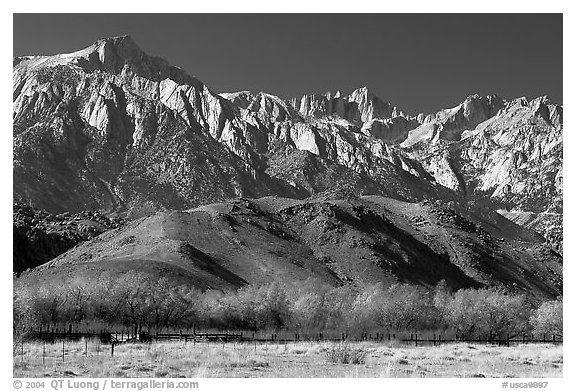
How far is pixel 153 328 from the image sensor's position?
9100 centimetres

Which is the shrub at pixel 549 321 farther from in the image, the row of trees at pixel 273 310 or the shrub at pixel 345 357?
the shrub at pixel 345 357

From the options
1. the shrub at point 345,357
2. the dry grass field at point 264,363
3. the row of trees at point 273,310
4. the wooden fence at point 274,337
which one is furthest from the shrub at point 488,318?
the shrub at point 345,357

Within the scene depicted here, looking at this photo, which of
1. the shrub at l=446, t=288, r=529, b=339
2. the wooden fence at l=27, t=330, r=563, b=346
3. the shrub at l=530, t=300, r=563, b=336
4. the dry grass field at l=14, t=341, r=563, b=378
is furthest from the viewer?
the shrub at l=446, t=288, r=529, b=339

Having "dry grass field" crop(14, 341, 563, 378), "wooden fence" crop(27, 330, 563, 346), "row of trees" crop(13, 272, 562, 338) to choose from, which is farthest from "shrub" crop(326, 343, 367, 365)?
"row of trees" crop(13, 272, 562, 338)

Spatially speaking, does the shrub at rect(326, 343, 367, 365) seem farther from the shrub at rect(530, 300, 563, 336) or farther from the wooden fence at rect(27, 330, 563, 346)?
the shrub at rect(530, 300, 563, 336)

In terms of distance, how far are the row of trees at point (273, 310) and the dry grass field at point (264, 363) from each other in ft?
100

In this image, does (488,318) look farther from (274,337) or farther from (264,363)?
(264,363)

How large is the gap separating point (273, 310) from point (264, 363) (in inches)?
2200

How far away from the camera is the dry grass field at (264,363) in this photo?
38900mm

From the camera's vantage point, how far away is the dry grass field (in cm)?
3890

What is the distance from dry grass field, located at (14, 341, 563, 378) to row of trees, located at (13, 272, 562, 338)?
30546 millimetres

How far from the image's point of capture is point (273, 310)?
10238 cm
